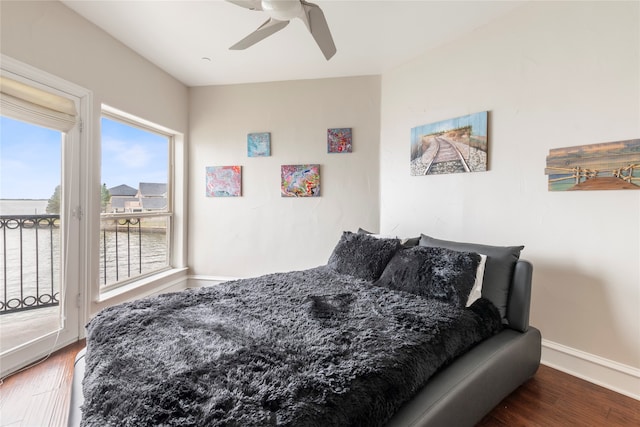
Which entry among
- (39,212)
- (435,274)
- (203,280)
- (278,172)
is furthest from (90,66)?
(435,274)

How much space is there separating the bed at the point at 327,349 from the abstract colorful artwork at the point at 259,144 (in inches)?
73.3

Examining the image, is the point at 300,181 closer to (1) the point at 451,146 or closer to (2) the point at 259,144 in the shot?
(2) the point at 259,144

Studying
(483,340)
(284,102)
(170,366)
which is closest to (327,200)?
(284,102)

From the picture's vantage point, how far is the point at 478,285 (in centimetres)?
180

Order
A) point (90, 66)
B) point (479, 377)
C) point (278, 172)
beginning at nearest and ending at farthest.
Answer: point (479, 377)
point (90, 66)
point (278, 172)

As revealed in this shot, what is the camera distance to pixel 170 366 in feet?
3.46

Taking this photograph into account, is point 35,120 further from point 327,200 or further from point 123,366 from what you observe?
point 327,200

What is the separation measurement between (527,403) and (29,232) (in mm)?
3537

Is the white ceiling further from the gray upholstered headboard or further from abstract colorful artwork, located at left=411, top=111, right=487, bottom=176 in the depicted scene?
the gray upholstered headboard

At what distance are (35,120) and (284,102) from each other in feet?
7.46

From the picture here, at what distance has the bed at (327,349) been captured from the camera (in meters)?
0.91

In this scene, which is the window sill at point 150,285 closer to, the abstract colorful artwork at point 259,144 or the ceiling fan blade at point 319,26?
the abstract colorful artwork at point 259,144

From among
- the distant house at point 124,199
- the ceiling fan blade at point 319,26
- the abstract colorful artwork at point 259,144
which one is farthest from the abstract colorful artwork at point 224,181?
the ceiling fan blade at point 319,26

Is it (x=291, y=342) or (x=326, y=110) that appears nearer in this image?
(x=291, y=342)
